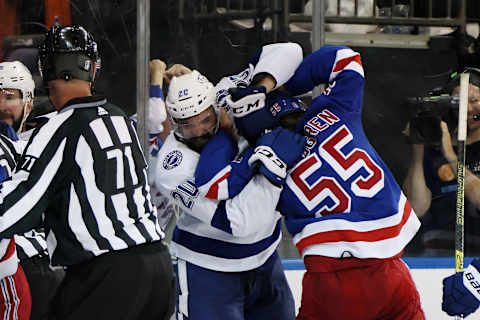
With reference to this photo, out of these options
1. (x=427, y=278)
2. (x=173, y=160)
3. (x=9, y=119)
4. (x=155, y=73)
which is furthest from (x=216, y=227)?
(x=427, y=278)

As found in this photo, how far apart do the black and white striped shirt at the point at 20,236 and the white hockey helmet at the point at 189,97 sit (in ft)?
1.64

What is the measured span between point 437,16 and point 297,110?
147 cm

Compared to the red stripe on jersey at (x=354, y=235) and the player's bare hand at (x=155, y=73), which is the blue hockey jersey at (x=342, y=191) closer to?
the red stripe on jersey at (x=354, y=235)

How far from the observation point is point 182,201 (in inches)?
87.8

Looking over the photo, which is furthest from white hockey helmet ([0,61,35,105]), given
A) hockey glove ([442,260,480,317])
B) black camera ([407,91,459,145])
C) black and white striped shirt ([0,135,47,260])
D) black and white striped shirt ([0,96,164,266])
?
hockey glove ([442,260,480,317])

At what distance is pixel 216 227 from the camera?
7.13 ft

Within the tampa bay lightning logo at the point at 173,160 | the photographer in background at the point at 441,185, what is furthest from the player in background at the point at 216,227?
the photographer in background at the point at 441,185

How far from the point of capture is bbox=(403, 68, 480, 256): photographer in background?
3.45m

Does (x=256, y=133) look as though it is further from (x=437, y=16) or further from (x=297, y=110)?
(x=437, y=16)

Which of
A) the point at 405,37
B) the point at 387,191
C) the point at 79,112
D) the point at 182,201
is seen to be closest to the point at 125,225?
the point at 79,112

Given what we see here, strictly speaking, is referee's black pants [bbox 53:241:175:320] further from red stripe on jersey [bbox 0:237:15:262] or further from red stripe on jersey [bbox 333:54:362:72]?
red stripe on jersey [bbox 333:54:362:72]

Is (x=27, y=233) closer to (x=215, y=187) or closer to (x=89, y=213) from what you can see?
(x=215, y=187)

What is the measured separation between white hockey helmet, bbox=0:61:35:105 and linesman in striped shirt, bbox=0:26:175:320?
3.96 feet

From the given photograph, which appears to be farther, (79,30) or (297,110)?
(297,110)
